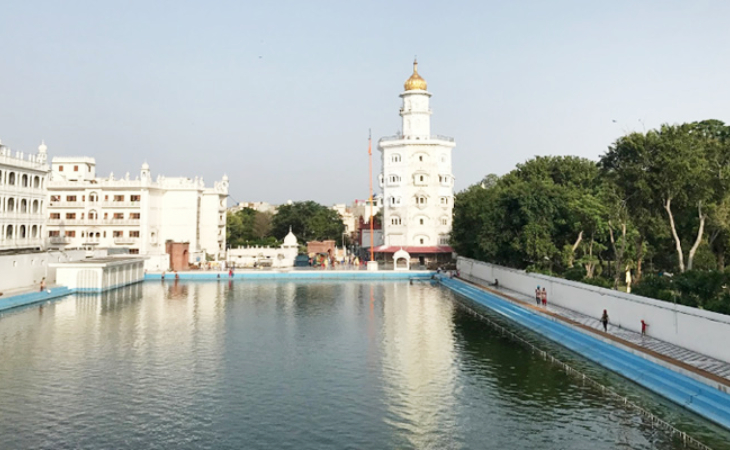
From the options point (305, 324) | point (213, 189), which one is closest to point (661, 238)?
point (305, 324)

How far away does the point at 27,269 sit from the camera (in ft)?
140

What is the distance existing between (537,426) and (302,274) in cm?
4295

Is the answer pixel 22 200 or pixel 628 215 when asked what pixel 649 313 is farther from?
pixel 22 200

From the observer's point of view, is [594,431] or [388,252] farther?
[388,252]

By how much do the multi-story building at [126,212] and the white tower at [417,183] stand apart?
75.9ft

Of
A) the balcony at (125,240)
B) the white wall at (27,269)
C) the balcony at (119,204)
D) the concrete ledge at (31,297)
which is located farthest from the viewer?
the balcony at (119,204)

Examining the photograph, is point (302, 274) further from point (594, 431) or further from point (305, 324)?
point (594, 431)

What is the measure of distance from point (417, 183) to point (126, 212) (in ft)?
110

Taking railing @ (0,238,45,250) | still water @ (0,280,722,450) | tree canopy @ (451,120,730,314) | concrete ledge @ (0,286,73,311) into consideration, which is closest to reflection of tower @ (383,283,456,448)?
still water @ (0,280,722,450)

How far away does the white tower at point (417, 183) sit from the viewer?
71.4 meters

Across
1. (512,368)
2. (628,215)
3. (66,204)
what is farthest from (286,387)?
(66,204)

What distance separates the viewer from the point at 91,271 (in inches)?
1732

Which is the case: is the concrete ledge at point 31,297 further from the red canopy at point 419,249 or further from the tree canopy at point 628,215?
the red canopy at point 419,249

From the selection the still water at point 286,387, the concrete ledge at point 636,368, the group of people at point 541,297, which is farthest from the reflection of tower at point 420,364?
the group of people at point 541,297
